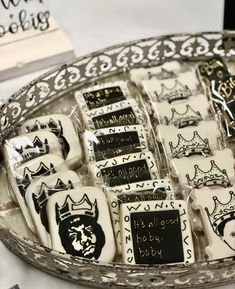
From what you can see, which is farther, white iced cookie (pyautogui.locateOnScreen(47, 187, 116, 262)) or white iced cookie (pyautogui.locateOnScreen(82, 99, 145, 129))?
white iced cookie (pyautogui.locateOnScreen(82, 99, 145, 129))

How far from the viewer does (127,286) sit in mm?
801

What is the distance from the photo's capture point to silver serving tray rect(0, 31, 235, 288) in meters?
0.76

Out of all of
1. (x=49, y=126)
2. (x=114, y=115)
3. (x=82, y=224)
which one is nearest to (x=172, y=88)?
(x=114, y=115)

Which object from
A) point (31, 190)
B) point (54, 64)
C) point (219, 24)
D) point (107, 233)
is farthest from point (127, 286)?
point (219, 24)

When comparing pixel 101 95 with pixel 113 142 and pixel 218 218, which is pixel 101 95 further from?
pixel 218 218

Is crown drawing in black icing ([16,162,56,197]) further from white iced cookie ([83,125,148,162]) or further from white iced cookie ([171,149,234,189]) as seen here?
white iced cookie ([171,149,234,189])

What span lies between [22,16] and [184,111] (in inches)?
13.3

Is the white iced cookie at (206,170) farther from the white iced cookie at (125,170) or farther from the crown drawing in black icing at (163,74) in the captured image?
the crown drawing in black icing at (163,74)

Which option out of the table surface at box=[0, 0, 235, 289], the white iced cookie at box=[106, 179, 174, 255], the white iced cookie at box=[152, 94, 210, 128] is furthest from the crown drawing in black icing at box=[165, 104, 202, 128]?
the table surface at box=[0, 0, 235, 289]

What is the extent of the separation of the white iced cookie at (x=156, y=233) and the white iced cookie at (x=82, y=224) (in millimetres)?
24

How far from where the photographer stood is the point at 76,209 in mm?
842

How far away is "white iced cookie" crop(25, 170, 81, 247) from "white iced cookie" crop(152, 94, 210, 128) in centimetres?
18

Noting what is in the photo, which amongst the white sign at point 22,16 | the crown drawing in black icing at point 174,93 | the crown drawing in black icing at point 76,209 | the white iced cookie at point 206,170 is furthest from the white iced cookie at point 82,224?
the white sign at point 22,16

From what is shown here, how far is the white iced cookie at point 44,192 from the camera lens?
838 millimetres
